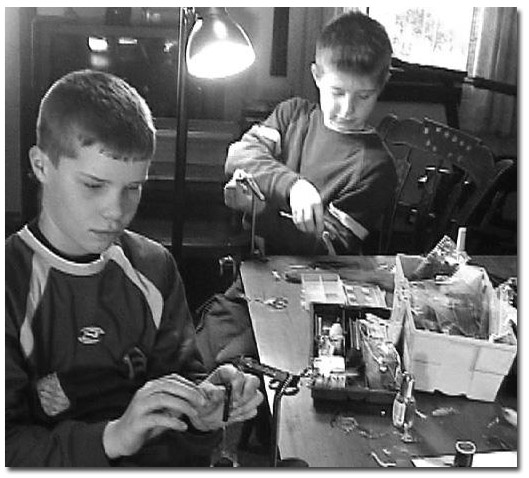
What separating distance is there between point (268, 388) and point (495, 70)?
45 centimetres

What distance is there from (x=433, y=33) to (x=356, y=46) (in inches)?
3.6

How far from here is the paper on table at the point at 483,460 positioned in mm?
889

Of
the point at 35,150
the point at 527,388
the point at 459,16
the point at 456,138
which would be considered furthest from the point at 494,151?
the point at 35,150

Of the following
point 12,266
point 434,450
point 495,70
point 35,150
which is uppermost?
point 495,70

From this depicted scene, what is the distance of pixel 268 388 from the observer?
0.93 metres

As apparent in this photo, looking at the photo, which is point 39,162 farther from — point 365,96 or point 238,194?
point 365,96

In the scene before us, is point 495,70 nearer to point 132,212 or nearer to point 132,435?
point 132,212

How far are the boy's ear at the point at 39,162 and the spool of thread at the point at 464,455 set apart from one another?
1.70ft

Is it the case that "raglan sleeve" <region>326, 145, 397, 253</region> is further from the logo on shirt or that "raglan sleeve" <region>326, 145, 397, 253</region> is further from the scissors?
the logo on shirt

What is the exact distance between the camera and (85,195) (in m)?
0.85

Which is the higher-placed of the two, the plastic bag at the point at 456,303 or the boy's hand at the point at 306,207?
the boy's hand at the point at 306,207

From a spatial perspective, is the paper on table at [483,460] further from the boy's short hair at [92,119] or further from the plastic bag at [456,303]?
the boy's short hair at [92,119]

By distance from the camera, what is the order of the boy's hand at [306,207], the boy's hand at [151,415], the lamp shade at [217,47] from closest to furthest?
the boy's hand at [151,415]
the lamp shade at [217,47]
the boy's hand at [306,207]

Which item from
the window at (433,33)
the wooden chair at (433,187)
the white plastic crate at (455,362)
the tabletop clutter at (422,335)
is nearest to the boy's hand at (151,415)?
the tabletop clutter at (422,335)
